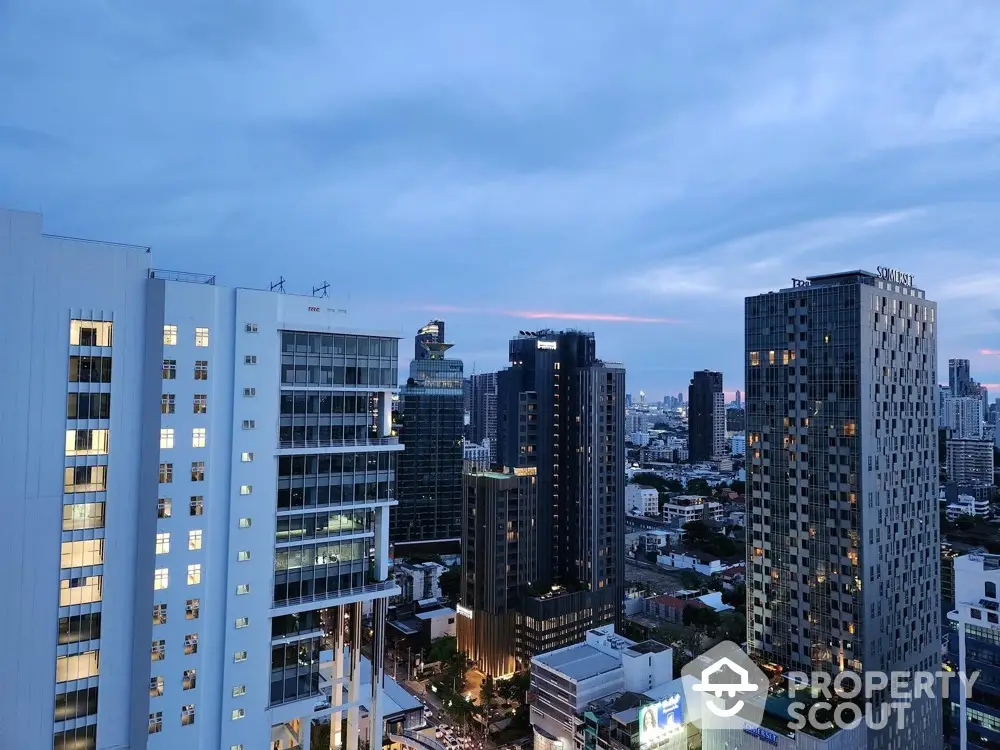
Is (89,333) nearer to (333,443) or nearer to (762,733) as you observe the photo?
(333,443)

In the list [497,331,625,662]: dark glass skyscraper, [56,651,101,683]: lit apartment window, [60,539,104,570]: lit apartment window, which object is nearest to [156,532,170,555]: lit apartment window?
[60,539,104,570]: lit apartment window

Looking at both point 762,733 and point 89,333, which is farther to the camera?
point 762,733

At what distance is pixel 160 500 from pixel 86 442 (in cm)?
387

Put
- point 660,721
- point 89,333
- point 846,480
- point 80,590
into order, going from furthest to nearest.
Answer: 1. point 846,480
2. point 660,721
3. point 89,333
4. point 80,590

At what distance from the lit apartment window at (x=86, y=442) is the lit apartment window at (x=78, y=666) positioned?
8407 mm

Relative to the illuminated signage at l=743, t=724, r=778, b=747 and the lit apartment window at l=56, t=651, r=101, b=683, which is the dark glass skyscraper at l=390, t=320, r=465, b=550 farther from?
the lit apartment window at l=56, t=651, r=101, b=683

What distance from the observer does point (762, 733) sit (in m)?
36.5

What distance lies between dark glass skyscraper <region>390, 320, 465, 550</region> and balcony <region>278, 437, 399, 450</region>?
79752 mm

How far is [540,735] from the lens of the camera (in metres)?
47.0

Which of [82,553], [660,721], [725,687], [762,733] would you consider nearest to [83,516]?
[82,553]

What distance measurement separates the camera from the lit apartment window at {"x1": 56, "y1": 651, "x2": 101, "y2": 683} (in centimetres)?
2597

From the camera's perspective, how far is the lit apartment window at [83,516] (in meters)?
26.3

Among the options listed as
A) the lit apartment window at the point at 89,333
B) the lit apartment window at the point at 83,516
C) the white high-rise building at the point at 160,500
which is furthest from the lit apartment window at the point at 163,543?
the lit apartment window at the point at 89,333

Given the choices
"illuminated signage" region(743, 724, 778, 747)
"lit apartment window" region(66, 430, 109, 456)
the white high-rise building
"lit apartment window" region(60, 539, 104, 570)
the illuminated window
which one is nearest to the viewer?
the white high-rise building
